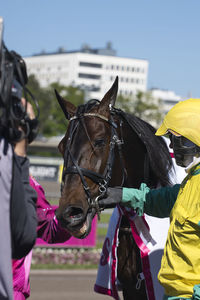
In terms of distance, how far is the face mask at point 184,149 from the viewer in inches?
123

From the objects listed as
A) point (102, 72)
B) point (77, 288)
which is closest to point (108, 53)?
point (102, 72)

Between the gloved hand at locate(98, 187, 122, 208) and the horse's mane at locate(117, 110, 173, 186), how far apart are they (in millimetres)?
425

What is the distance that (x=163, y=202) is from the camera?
11.2 feet

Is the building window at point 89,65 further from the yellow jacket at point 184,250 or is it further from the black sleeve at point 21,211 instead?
the black sleeve at point 21,211

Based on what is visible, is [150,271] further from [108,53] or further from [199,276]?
[108,53]

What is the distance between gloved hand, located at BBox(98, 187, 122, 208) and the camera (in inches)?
137

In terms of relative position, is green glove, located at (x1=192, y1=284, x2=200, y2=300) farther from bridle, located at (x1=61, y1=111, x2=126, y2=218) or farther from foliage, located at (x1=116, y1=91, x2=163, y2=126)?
foliage, located at (x1=116, y1=91, x2=163, y2=126)

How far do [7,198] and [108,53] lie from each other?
13339 cm

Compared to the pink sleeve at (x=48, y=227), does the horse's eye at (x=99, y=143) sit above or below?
above

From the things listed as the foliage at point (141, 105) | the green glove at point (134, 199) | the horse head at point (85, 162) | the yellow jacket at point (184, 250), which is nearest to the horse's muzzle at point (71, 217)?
the horse head at point (85, 162)

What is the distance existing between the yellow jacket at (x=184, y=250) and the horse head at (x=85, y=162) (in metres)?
0.62

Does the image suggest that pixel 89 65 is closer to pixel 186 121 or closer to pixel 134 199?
pixel 134 199

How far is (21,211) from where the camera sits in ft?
→ 6.96

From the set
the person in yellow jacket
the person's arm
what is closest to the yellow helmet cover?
the person in yellow jacket
